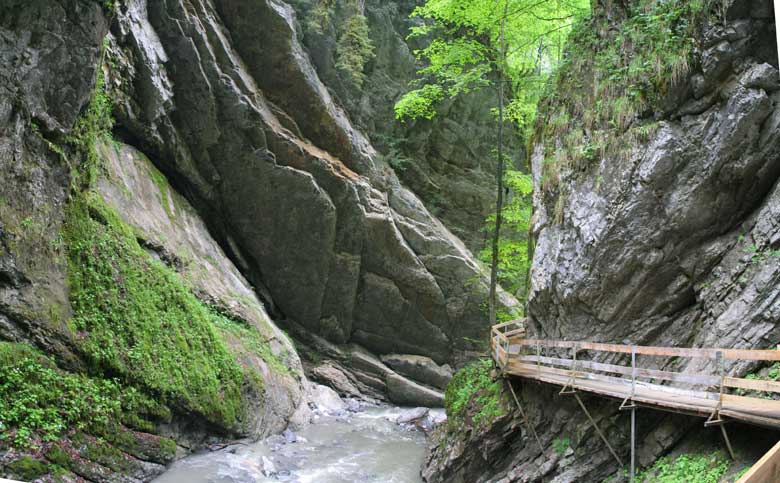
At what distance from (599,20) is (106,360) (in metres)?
12.3

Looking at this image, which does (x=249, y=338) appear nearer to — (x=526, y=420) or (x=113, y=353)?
(x=113, y=353)

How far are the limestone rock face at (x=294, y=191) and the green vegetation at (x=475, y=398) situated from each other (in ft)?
22.2

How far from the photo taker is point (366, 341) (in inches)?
830

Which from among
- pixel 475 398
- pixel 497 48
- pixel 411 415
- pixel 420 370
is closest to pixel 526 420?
pixel 475 398

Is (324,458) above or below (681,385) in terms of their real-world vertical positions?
below

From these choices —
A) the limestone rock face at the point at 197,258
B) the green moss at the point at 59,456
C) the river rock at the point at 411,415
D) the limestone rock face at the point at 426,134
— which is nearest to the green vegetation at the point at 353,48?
the limestone rock face at the point at 426,134

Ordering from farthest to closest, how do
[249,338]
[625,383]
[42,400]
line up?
[249,338] → [625,383] → [42,400]

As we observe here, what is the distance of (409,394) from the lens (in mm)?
19234

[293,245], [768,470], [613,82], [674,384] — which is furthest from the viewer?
[293,245]

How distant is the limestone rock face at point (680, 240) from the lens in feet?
25.0

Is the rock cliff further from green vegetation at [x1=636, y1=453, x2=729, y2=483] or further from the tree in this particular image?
green vegetation at [x1=636, y1=453, x2=729, y2=483]

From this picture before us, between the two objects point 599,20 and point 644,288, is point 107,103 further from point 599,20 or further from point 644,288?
point 644,288

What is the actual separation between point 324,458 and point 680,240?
929 centimetres

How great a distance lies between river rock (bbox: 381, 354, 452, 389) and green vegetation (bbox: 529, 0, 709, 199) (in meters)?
11.0
